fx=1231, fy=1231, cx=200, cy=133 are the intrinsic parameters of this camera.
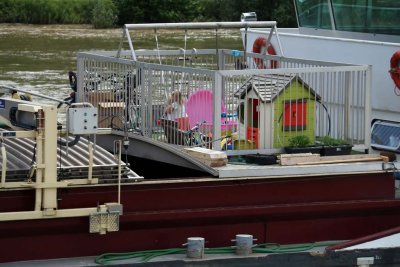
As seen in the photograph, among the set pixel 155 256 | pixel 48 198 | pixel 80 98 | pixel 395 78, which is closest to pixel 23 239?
pixel 48 198

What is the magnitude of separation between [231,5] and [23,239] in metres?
25.2

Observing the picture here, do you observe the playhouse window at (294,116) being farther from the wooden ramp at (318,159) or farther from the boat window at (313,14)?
the boat window at (313,14)

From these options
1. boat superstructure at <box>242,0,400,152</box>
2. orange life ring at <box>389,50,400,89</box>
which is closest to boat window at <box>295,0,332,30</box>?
boat superstructure at <box>242,0,400,152</box>

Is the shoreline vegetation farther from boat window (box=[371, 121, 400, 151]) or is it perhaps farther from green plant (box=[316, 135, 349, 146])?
green plant (box=[316, 135, 349, 146])

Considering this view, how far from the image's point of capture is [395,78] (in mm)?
9914

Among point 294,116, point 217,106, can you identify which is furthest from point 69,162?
point 294,116

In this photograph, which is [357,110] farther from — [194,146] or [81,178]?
[81,178]

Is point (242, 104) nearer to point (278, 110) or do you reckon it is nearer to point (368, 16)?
point (278, 110)

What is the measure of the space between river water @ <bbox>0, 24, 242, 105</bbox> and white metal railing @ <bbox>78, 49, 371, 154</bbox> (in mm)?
10930

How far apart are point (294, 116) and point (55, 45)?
70.1 ft

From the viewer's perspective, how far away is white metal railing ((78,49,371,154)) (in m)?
8.69

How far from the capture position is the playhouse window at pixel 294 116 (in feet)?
28.7

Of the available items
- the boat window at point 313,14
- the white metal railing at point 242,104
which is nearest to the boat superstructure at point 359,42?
the boat window at point 313,14

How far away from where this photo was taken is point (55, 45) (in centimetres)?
2964
